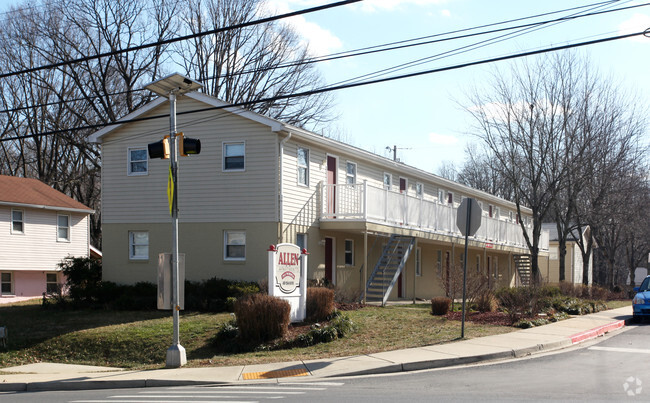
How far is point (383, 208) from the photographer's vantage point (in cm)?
2381

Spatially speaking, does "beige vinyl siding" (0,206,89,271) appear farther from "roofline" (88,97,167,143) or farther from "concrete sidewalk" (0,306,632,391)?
"concrete sidewalk" (0,306,632,391)

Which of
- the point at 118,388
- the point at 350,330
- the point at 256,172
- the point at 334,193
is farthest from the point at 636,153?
the point at 118,388

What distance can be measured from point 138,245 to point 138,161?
3072 mm

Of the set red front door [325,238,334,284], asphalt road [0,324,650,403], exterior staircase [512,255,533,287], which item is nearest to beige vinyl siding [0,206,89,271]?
red front door [325,238,334,284]

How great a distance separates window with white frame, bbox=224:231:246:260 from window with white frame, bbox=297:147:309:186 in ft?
9.08

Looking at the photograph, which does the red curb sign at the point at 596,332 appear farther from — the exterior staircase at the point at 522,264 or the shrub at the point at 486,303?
the exterior staircase at the point at 522,264

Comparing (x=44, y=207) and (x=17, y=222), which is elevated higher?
(x=44, y=207)

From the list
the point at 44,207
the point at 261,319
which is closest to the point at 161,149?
the point at 261,319

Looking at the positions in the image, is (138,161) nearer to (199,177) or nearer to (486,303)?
(199,177)

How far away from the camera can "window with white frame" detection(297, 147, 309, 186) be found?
74.6 feet

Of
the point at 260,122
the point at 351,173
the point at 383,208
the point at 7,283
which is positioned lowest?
the point at 7,283

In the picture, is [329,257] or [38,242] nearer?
[329,257]

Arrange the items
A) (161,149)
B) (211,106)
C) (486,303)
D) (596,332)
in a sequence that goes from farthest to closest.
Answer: (211,106)
(486,303)
(596,332)
(161,149)

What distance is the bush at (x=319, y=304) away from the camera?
16.7 m
